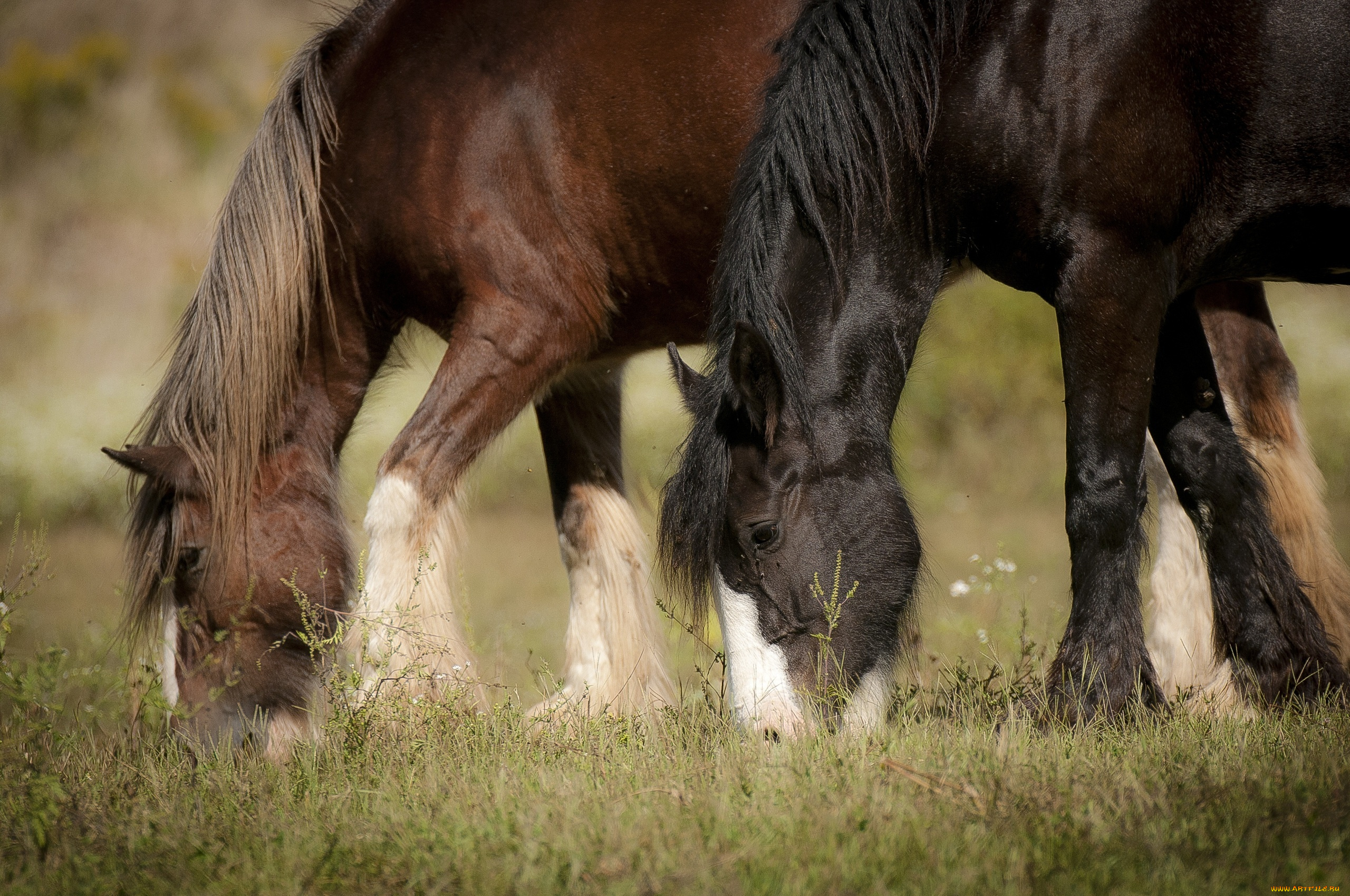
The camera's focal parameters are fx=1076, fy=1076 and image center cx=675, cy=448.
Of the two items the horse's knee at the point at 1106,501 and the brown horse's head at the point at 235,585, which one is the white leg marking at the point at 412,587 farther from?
the horse's knee at the point at 1106,501

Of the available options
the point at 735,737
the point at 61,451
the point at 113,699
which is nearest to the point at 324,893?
the point at 735,737

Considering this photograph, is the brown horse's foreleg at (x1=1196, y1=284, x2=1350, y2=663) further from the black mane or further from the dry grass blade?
the dry grass blade

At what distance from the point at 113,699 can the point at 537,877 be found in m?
3.55

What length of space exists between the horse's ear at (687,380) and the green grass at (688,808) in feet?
3.18

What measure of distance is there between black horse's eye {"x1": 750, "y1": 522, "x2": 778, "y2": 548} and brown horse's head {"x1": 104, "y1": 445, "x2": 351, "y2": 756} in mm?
1765

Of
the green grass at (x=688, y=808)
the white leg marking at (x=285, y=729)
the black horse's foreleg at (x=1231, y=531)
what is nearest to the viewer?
the green grass at (x=688, y=808)

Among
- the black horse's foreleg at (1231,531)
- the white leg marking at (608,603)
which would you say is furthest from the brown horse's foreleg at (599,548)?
the black horse's foreleg at (1231,531)

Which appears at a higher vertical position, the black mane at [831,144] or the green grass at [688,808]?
the black mane at [831,144]

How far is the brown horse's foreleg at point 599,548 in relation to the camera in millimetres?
4598

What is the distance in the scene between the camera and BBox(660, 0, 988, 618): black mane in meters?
3.21

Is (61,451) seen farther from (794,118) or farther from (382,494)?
(794,118)

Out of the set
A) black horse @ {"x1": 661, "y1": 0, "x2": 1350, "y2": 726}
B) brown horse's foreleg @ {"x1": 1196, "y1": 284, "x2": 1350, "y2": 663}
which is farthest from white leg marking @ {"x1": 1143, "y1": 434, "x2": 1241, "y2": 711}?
black horse @ {"x1": 661, "y1": 0, "x2": 1350, "y2": 726}

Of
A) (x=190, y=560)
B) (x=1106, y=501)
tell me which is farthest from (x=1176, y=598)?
(x=190, y=560)

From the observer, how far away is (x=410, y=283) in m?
4.11
